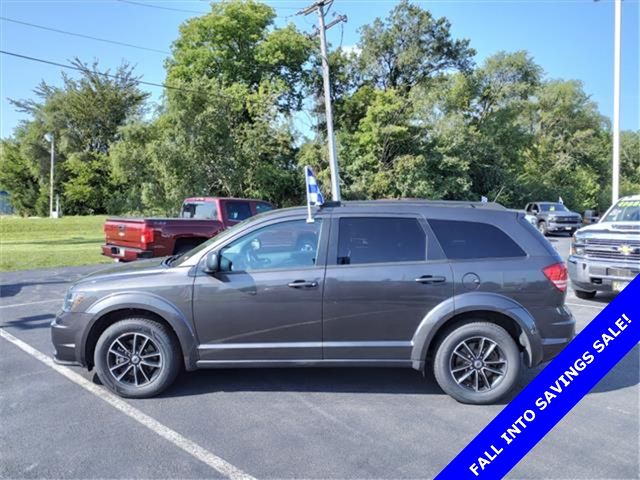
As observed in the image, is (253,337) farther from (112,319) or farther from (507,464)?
(507,464)

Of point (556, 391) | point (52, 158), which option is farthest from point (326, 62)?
point (52, 158)

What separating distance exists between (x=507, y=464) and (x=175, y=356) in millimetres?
3464

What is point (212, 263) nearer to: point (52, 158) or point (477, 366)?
point (477, 366)

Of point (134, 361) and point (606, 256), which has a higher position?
point (606, 256)

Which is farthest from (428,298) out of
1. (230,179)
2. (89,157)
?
(89,157)

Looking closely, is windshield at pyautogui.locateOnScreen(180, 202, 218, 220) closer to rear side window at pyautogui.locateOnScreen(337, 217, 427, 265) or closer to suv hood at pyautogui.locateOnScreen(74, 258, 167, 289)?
suv hood at pyautogui.locateOnScreen(74, 258, 167, 289)

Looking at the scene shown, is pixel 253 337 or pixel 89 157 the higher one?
pixel 89 157

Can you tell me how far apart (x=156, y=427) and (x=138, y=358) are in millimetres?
780

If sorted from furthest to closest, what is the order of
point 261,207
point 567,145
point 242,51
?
point 567,145 → point 242,51 → point 261,207

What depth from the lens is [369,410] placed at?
4.01 m

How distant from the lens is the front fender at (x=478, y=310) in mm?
4109

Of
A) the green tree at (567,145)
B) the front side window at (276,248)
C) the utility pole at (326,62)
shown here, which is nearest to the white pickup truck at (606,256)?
the front side window at (276,248)

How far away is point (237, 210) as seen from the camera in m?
11.5

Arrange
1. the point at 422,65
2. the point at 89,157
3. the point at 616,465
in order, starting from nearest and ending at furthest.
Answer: the point at 616,465 < the point at 422,65 < the point at 89,157
